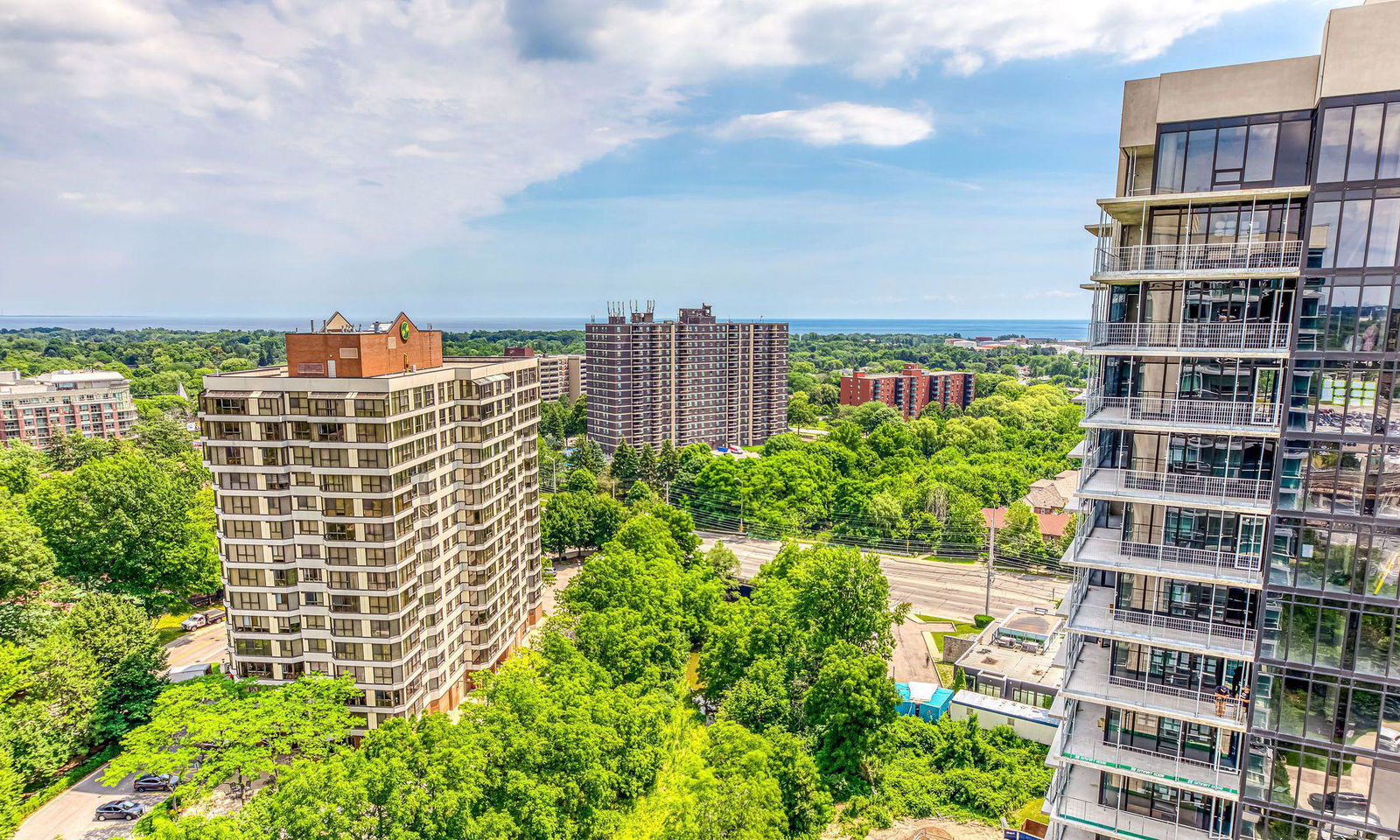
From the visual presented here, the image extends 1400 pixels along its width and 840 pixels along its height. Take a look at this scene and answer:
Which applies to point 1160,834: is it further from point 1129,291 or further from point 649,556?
point 649,556

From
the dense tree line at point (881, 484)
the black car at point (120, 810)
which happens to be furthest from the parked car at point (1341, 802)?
the dense tree line at point (881, 484)

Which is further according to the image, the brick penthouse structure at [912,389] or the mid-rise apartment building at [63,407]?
the brick penthouse structure at [912,389]

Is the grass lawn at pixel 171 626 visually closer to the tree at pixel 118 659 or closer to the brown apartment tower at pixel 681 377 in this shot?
the tree at pixel 118 659

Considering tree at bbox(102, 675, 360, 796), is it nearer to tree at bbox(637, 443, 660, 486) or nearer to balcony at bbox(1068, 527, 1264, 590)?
balcony at bbox(1068, 527, 1264, 590)

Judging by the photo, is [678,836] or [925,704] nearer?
[678,836]

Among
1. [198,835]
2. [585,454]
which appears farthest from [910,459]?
[198,835]

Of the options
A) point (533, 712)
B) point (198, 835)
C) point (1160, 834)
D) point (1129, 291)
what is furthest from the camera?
point (533, 712)
